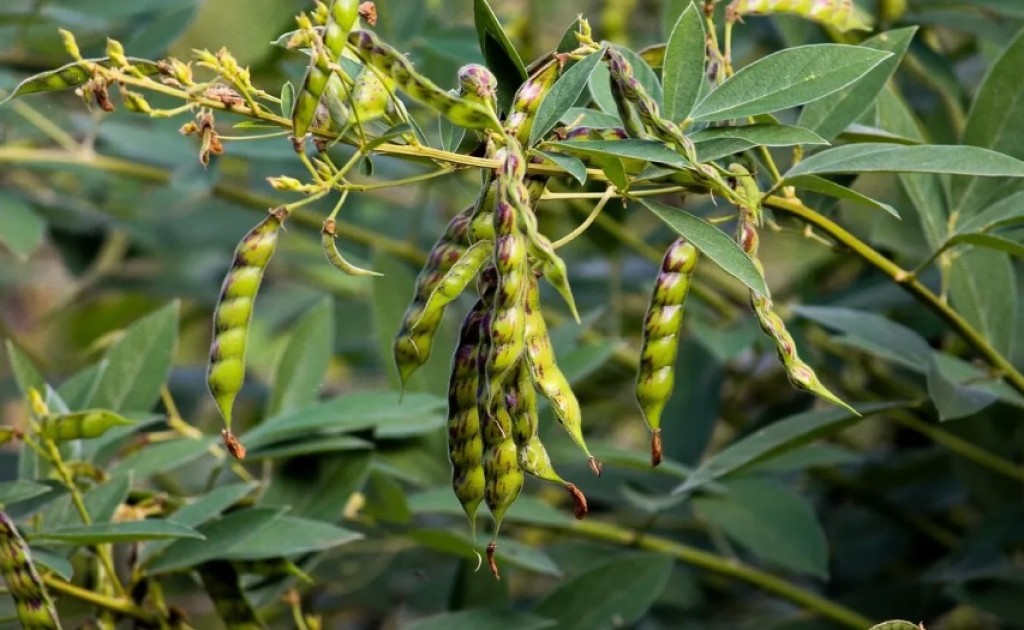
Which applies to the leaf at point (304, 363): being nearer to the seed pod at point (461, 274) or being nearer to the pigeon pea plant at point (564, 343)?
the pigeon pea plant at point (564, 343)

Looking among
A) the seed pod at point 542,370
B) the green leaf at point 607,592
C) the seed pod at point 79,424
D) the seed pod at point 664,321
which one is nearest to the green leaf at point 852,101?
the seed pod at point 664,321

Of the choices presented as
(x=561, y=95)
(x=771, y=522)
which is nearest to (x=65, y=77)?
(x=561, y=95)

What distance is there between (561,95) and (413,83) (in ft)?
0.36

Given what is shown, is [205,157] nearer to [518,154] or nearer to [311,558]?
[518,154]

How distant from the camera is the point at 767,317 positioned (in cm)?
75

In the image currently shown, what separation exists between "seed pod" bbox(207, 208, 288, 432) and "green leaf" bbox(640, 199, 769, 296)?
0.23m

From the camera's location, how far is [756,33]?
1.72m

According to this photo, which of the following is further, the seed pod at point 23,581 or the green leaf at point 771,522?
the green leaf at point 771,522

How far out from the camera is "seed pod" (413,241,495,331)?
0.71 metres

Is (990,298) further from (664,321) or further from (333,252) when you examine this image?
(333,252)

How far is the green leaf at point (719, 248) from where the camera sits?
735 millimetres

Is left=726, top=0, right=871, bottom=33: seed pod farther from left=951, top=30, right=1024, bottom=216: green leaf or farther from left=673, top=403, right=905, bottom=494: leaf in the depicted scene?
left=673, top=403, right=905, bottom=494: leaf

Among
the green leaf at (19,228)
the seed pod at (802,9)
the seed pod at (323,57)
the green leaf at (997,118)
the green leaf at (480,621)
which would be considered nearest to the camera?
the seed pod at (323,57)

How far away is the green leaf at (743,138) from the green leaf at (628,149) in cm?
4
